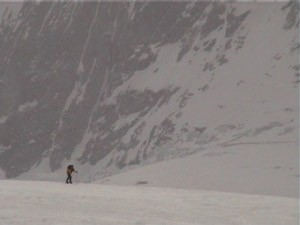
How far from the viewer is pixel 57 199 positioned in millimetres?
14156

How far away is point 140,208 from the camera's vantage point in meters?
13.0

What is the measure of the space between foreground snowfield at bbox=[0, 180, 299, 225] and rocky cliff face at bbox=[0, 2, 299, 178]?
1001 inches

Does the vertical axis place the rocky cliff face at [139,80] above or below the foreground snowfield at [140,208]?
above

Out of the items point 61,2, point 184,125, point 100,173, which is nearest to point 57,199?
A: point 184,125

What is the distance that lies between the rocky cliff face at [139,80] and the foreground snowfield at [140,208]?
83.5 feet

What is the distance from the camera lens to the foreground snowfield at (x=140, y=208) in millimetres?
10875

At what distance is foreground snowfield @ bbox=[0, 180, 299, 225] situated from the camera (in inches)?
428

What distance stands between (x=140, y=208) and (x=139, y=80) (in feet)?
202

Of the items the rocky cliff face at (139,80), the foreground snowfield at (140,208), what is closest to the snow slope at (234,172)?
the rocky cliff face at (139,80)

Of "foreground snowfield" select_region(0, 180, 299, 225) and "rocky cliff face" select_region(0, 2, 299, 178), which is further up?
"rocky cliff face" select_region(0, 2, 299, 178)

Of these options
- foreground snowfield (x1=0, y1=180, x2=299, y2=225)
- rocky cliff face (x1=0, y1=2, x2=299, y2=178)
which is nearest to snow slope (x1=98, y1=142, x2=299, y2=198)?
rocky cliff face (x1=0, y1=2, x2=299, y2=178)

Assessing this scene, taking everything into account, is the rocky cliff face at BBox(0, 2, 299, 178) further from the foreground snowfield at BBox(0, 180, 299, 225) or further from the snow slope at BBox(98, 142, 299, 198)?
the foreground snowfield at BBox(0, 180, 299, 225)

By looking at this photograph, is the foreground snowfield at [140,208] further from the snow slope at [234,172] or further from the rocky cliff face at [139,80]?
the rocky cliff face at [139,80]

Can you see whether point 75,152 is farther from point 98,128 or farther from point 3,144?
point 3,144
